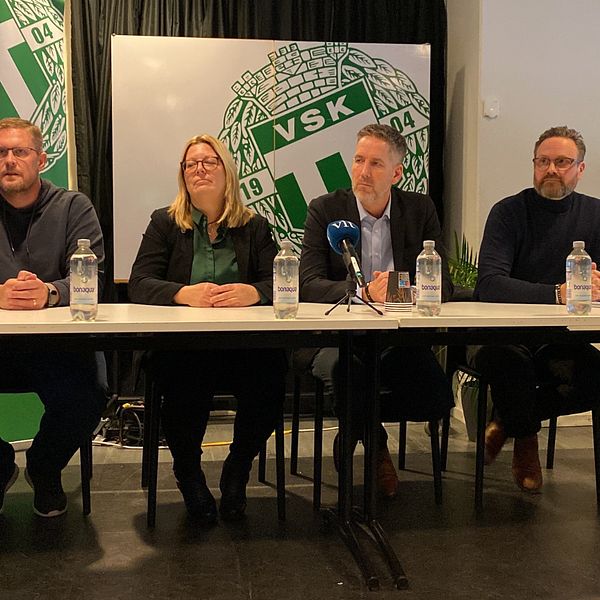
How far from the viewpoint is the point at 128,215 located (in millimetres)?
4262

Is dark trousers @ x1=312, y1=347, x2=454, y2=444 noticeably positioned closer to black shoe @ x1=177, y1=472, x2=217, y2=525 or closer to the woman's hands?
the woman's hands

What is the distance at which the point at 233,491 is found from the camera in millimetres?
2490

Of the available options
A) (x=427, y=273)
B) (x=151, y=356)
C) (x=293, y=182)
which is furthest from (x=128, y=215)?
(x=427, y=273)

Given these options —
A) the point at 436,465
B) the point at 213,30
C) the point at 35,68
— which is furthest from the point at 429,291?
the point at 213,30

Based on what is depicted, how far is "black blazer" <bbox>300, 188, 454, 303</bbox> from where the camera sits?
9.11ft

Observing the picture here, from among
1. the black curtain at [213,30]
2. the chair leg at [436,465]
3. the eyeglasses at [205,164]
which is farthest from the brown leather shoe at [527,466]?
the black curtain at [213,30]

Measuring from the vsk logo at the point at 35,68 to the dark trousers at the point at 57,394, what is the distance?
152 cm

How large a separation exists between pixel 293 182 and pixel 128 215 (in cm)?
91

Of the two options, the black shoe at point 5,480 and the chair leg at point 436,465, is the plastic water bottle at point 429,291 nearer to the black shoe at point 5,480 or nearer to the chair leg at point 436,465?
the chair leg at point 436,465

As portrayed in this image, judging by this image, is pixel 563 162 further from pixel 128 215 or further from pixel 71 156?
pixel 71 156

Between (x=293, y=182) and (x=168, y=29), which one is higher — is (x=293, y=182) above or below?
below

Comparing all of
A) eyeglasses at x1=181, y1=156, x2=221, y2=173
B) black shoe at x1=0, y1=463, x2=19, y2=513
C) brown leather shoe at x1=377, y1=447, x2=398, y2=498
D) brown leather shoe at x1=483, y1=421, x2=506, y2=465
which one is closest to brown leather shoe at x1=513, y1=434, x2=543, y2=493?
brown leather shoe at x1=483, y1=421, x2=506, y2=465

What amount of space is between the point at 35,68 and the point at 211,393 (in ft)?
6.72

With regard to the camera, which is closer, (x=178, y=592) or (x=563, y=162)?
(x=178, y=592)
